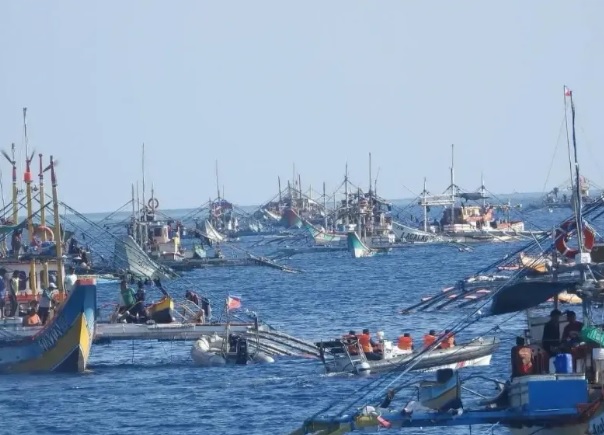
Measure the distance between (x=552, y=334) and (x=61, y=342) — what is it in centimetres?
2357

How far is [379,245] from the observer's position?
151875 millimetres

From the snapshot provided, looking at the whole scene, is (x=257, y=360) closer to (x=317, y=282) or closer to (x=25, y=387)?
(x=25, y=387)

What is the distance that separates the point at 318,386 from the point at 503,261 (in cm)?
1444

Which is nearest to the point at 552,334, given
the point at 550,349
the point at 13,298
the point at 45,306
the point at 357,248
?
the point at 550,349

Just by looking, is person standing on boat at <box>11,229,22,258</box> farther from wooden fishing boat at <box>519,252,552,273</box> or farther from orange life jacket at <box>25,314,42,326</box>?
wooden fishing boat at <box>519,252,552,273</box>

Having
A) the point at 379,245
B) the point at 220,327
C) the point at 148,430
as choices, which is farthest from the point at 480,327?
the point at 379,245

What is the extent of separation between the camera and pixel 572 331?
1389 inches

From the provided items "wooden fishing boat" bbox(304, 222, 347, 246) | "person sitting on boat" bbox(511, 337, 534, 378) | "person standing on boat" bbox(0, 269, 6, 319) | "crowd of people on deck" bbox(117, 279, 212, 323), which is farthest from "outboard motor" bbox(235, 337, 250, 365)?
"wooden fishing boat" bbox(304, 222, 347, 246)

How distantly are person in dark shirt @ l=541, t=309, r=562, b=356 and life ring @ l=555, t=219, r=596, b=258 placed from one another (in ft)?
3.97

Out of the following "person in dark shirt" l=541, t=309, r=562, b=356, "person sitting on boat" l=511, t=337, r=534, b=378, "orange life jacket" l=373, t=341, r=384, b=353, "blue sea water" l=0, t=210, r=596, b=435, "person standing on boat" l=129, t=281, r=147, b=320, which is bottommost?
"blue sea water" l=0, t=210, r=596, b=435

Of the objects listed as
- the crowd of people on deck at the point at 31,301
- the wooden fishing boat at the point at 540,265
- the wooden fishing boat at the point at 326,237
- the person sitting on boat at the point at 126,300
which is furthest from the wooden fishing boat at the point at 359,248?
the wooden fishing boat at the point at 540,265

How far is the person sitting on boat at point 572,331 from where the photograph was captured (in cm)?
3500

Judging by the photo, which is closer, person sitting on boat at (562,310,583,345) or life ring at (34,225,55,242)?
person sitting on boat at (562,310,583,345)

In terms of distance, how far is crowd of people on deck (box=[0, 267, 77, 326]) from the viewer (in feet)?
194
